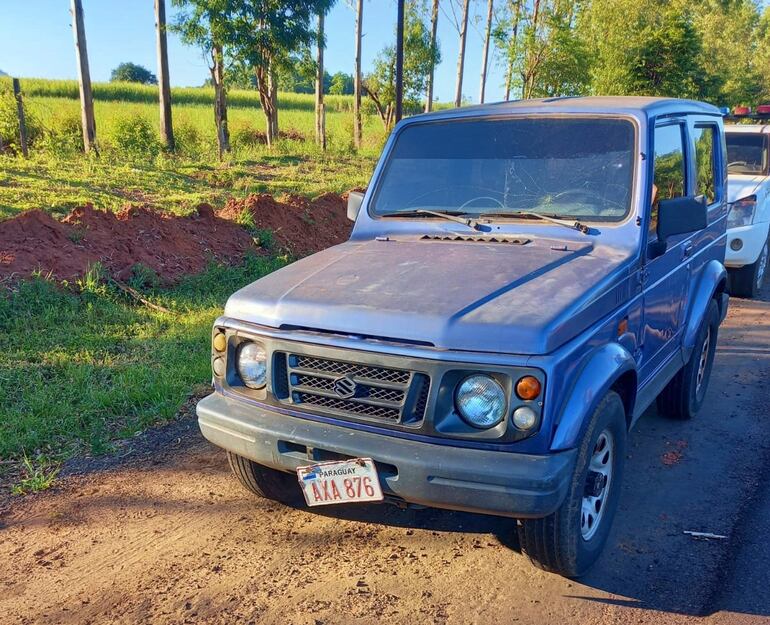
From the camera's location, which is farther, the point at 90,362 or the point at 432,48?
the point at 432,48

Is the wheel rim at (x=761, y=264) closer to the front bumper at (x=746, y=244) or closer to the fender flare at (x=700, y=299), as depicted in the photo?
the front bumper at (x=746, y=244)

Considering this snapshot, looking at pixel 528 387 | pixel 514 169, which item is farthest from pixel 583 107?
pixel 528 387

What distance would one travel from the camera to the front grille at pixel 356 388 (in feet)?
8.86

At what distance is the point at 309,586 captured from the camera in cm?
301

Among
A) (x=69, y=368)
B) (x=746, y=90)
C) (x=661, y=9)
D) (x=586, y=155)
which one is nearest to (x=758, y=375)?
(x=586, y=155)

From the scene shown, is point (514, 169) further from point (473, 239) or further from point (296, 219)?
point (296, 219)

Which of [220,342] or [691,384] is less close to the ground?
[220,342]

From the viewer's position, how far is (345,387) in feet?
9.24

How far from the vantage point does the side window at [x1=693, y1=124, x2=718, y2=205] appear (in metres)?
4.60

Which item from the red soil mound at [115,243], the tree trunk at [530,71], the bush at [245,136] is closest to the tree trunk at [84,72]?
the bush at [245,136]

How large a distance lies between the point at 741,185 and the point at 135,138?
43.1 feet

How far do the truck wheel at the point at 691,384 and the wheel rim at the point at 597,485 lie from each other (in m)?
1.71

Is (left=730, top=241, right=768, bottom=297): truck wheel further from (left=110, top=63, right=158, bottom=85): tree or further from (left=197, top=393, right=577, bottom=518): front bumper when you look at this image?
(left=110, top=63, right=158, bottom=85): tree

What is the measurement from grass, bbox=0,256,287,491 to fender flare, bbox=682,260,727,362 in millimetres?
3380
